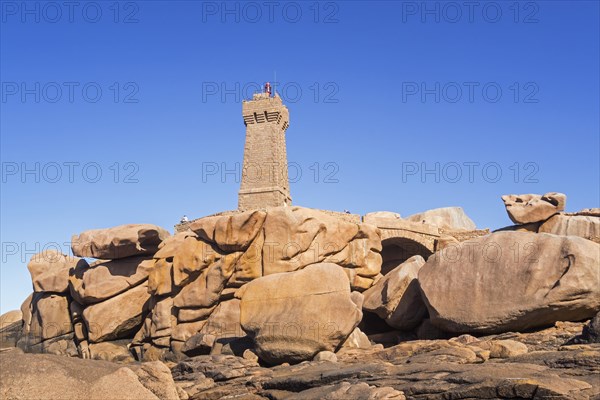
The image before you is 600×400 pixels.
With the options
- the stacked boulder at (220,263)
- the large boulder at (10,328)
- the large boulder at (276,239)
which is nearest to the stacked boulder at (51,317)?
the large boulder at (10,328)

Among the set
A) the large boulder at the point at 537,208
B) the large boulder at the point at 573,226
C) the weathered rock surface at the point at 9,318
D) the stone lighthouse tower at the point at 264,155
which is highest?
the stone lighthouse tower at the point at 264,155

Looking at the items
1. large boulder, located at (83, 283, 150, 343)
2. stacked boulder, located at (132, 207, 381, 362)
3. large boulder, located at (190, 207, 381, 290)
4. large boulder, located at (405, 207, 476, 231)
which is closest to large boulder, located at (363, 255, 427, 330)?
stacked boulder, located at (132, 207, 381, 362)

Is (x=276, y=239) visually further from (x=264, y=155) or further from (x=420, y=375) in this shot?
(x=264, y=155)

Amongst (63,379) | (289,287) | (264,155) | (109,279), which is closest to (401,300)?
(289,287)

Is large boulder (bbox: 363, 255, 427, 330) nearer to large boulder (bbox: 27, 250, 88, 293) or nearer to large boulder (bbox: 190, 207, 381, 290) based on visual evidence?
large boulder (bbox: 190, 207, 381, 290)

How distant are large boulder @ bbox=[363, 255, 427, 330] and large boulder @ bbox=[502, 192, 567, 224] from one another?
8.13 m

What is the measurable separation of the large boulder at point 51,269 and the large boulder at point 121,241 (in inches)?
64.6

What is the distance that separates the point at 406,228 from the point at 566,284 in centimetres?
1491

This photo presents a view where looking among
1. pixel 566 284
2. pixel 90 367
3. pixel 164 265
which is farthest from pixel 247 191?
pixel 90 367

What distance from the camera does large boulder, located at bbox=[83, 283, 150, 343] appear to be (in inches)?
979

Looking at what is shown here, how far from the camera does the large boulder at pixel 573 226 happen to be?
26703mm

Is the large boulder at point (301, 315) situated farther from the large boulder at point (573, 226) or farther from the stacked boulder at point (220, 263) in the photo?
the large boulder at point (573, 226)

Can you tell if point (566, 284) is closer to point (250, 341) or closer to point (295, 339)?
point (295, 339)

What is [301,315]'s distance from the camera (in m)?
16.4
